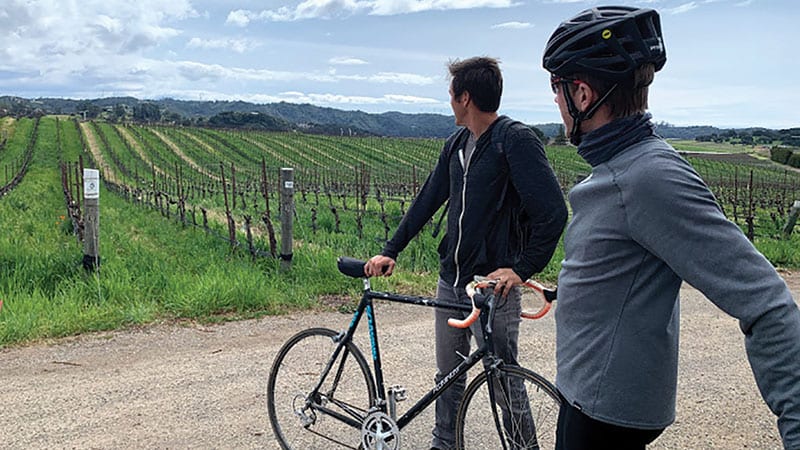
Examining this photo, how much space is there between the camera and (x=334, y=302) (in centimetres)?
611

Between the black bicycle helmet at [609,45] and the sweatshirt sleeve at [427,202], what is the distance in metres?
1.38

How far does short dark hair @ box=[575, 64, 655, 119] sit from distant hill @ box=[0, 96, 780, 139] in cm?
8197

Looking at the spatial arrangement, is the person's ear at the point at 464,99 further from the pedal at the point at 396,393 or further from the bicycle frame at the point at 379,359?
the pedal at the point at 396,393

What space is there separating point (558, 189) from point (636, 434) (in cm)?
123

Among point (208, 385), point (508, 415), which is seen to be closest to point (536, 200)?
point (508, 415)

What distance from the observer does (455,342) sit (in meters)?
2.89

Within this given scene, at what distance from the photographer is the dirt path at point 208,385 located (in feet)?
11.0

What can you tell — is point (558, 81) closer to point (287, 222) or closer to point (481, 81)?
point (481, 81)

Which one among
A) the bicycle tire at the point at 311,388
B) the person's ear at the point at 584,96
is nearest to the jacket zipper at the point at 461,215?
the bicycle tire at the point at 311,388

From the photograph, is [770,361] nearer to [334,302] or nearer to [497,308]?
[497,308]

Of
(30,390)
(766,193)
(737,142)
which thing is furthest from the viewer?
(737,142)

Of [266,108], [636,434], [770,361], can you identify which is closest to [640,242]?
[770,361]

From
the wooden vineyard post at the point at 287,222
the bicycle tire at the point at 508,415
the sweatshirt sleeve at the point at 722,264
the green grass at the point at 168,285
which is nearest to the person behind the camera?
the sweatshirt sleeve at the point at 722,264

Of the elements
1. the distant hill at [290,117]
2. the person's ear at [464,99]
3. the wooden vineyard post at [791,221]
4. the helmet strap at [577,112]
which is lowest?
the wooden vineyard post at [791,221]
